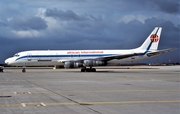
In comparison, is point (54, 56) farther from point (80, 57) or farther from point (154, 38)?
point (154, 38)

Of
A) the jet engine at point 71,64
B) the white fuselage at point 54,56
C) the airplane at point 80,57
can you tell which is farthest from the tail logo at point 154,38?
the jet engine at point 71,64

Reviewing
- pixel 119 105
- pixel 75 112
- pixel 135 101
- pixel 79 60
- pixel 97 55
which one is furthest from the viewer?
pixel 97 55

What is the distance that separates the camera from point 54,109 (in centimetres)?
1055

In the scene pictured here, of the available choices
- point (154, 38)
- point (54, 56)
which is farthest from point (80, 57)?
point (154, 38)

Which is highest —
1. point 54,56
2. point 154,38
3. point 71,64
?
point 154,38

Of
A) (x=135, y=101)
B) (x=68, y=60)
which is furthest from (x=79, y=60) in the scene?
(x=135, y=101)

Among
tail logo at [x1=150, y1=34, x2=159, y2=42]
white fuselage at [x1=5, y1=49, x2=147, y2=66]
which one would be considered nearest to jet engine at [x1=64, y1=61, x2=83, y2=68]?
white fuselage at [x1=5, y1=49, x2=147, y2=66]

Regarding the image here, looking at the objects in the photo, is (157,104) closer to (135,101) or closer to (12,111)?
(135,101)

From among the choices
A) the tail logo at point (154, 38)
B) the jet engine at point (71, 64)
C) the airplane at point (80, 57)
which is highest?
the tail logo at point (154, 38)

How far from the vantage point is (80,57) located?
51.5m

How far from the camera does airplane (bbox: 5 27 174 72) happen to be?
48.3m

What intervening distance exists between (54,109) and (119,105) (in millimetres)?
2395

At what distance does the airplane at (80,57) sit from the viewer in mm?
48281

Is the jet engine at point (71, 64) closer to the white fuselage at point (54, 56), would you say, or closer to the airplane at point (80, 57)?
the airplane at point (80, 57)
